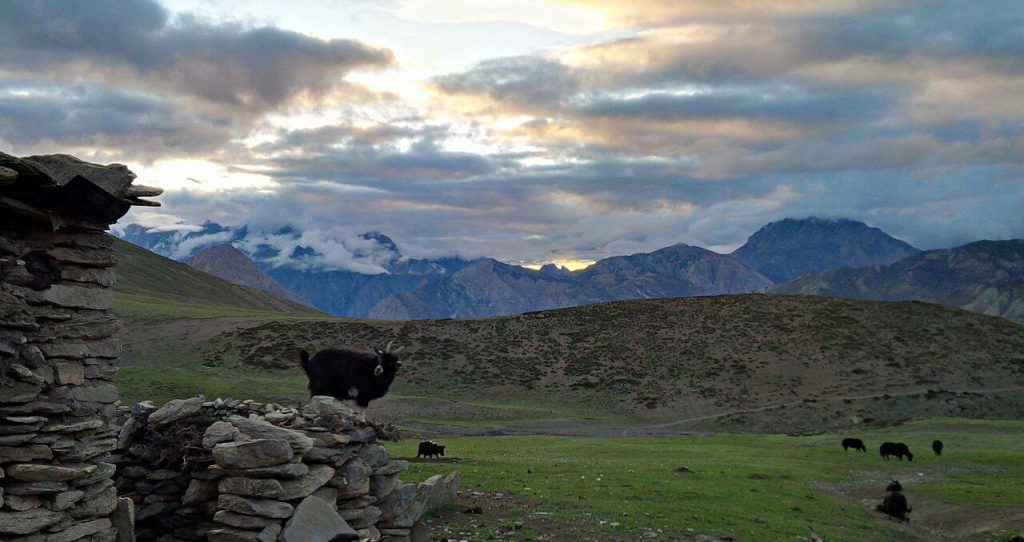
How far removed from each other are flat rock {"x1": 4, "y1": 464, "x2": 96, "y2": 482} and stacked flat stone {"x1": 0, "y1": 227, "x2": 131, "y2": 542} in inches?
0.6

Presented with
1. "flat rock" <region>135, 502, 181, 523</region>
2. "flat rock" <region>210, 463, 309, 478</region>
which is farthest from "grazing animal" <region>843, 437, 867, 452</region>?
"flat rock" <region>135, 502, 181, 523</region>

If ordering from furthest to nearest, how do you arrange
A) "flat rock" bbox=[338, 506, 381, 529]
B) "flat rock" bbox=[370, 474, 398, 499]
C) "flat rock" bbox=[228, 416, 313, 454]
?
"flat rock" bbox=[370, 474, 398, 499], "flat rock" bbox=[338, 506, 381, 529], "flat rock" bbox=[228, 416, 313, 454]

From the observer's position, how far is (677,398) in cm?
8244

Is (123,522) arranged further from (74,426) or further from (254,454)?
(74,426)

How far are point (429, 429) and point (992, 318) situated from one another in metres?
93.5

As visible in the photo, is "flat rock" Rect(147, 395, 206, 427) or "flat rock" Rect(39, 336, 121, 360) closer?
"flat rock" Rect(39, 336, 121, 360)

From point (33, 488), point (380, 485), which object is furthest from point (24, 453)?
point (380, 485)

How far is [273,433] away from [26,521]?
4754 mm

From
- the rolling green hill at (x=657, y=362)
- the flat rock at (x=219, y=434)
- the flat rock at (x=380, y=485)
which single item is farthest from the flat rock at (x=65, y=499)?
the rolling green hill at (x=657, y=362)

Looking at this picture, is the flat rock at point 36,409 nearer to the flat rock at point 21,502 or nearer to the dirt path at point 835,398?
the flat rock at point 21,502

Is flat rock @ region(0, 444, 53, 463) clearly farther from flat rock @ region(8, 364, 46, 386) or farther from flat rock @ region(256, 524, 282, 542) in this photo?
flat rock @ region(256, 524, 282, 542)

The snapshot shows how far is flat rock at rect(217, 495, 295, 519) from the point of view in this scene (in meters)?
15.2

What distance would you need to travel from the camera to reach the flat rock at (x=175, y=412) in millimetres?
16938

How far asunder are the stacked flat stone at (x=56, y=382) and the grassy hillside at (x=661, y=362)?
45.0 m
